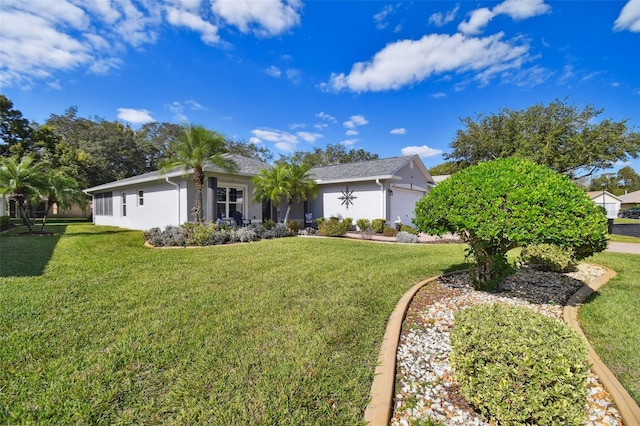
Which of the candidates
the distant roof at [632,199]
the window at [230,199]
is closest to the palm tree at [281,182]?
the window at [230,199]

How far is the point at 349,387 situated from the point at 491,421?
3.55ft

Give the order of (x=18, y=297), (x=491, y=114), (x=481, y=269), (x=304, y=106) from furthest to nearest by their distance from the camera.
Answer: (x=491, y=114) < (x=304, y=106) < (x=481, y=269) < (x=18, y=297)

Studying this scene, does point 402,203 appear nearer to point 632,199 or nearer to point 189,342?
point 189,342

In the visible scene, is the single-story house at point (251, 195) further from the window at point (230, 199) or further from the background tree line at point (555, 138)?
the background tree line at point (555, 138)

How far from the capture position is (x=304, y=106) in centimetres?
2145

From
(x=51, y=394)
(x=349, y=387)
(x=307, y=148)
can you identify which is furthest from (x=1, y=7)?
(x=307, y=148)

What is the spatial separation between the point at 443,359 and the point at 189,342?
2765 millimetres

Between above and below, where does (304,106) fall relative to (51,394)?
above

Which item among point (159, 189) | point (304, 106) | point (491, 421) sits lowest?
point (491, 421)

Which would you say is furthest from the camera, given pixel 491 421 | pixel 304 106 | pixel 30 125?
pixel 30 125

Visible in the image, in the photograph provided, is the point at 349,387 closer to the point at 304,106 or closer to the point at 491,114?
the point at 304,106

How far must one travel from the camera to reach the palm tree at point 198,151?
418 inches

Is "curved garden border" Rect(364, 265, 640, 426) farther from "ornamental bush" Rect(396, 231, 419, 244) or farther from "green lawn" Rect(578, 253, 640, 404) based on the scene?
"ornamental bush" Rect(396, 231, 419, 244)

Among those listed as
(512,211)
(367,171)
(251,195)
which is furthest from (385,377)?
(367,171)
